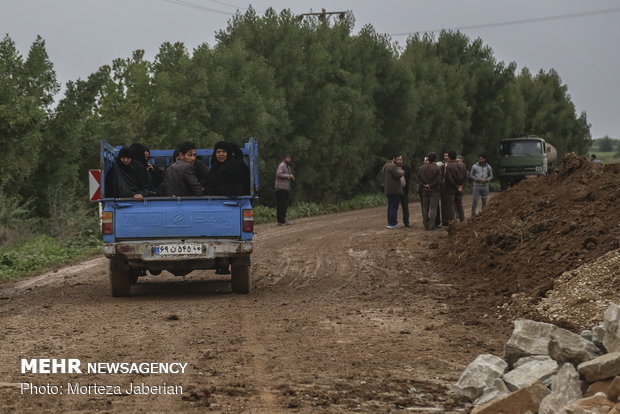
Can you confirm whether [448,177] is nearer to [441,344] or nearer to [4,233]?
[4,233]

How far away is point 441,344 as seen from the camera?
10039 mm

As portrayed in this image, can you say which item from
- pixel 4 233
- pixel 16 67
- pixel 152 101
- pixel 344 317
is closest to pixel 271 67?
pixel 152 101

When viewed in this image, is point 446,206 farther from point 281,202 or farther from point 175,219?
point 175,219

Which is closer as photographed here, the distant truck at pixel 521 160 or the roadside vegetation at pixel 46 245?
the roadside vegetation at pixel 46 245

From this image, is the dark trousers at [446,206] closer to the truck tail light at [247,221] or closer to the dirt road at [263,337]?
the dirt road at [263,337]

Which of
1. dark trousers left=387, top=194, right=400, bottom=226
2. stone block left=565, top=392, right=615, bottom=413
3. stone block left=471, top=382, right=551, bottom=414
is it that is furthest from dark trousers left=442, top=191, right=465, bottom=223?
stone block left=565, top=392, right=615, bottom=413

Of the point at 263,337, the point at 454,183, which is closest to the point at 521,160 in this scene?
the point at 454,183

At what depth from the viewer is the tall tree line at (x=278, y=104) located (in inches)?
1047

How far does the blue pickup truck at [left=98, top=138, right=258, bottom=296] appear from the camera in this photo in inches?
554

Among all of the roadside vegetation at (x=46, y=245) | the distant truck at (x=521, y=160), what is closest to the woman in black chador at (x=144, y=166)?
the roadside vegetation at (x=46, y=245)

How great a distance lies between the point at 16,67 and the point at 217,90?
9026 mm

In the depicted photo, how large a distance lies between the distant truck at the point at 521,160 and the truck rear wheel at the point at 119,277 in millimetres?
40303

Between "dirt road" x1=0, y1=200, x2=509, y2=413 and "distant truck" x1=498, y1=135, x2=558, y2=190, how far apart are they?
116 feet

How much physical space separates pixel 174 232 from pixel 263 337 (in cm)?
414
